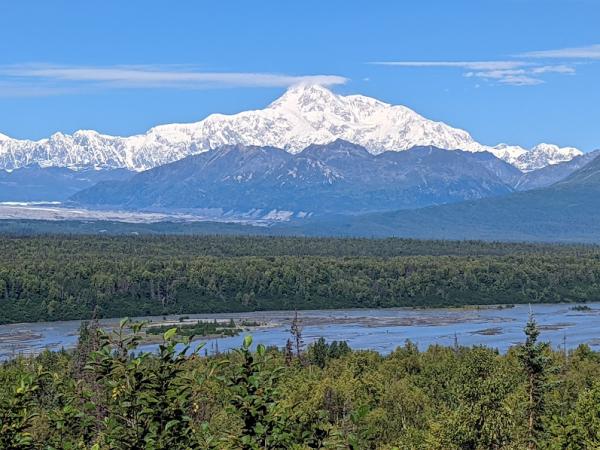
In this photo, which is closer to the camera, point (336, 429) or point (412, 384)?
point (336, 429)

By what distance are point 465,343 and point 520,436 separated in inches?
3144

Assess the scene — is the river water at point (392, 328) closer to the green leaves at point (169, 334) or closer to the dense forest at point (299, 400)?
the dense forest at point (299, 400)

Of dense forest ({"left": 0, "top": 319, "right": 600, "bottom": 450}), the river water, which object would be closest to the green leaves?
dense forest ({"left": 0, "top": 319, "right": 600, "bottom": 450})

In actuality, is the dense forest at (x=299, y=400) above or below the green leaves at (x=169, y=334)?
below

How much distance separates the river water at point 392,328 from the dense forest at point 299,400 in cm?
3189

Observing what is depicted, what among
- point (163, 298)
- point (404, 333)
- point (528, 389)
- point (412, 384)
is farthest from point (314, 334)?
point (528, 389)

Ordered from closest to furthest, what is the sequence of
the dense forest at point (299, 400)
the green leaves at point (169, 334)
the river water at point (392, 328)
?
the green leaves at point (169, 334), the dense forest at point (299, 400), the river water at point (392, 328)

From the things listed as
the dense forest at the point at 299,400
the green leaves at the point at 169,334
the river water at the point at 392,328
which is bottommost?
the river water at the point at 392,328

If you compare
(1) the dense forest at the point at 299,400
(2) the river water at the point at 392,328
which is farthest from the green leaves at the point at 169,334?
(2) the river water at the point at 392,328

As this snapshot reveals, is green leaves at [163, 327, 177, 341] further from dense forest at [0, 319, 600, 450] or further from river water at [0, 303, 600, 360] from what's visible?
river water at [0, 303, 600, 360]

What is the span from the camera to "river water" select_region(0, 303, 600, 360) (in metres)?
129

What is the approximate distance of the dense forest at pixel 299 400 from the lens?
52.0 feet

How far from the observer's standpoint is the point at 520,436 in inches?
1902

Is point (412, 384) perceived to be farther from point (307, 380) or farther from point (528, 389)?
point (528, 389)
